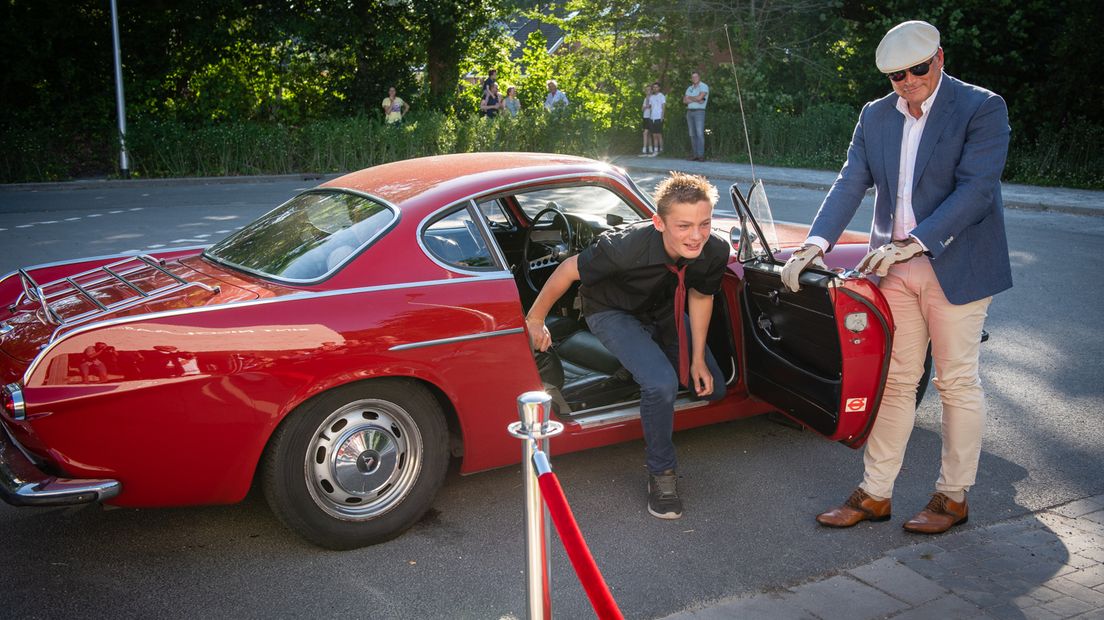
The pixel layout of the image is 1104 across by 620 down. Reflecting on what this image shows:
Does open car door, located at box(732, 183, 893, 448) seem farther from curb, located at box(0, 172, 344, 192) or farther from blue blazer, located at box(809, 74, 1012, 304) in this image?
curb, located at box(0, 172, 344, 192)

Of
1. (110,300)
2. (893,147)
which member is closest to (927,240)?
(893,147)

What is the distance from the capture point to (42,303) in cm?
374

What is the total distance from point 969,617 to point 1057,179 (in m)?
16.2

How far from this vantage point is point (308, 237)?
164 inches

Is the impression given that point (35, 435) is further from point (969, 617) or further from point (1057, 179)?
point (1057, 179)

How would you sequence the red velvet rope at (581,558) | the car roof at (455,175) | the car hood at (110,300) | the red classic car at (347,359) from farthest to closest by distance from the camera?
the car roof at (455,175), the car hood at (110,300), the red classic car at (347,359), the red velvet rope at (581,558)

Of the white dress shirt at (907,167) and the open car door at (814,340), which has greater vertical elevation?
the white dress shirt at (907,167)

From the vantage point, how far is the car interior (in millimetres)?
4078

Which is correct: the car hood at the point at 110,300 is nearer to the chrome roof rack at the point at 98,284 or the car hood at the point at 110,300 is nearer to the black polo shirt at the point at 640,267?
the chrome roof rack at the point at 98,284

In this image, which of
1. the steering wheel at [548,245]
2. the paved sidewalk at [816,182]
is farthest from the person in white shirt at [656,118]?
the steering wheel at [548,245]

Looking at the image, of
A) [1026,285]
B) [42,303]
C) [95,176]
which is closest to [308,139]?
[95,176]

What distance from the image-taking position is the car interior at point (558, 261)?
4.08 meters

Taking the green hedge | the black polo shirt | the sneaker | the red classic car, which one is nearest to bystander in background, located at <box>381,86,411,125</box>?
the green hedge

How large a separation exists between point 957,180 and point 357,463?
252 cm
